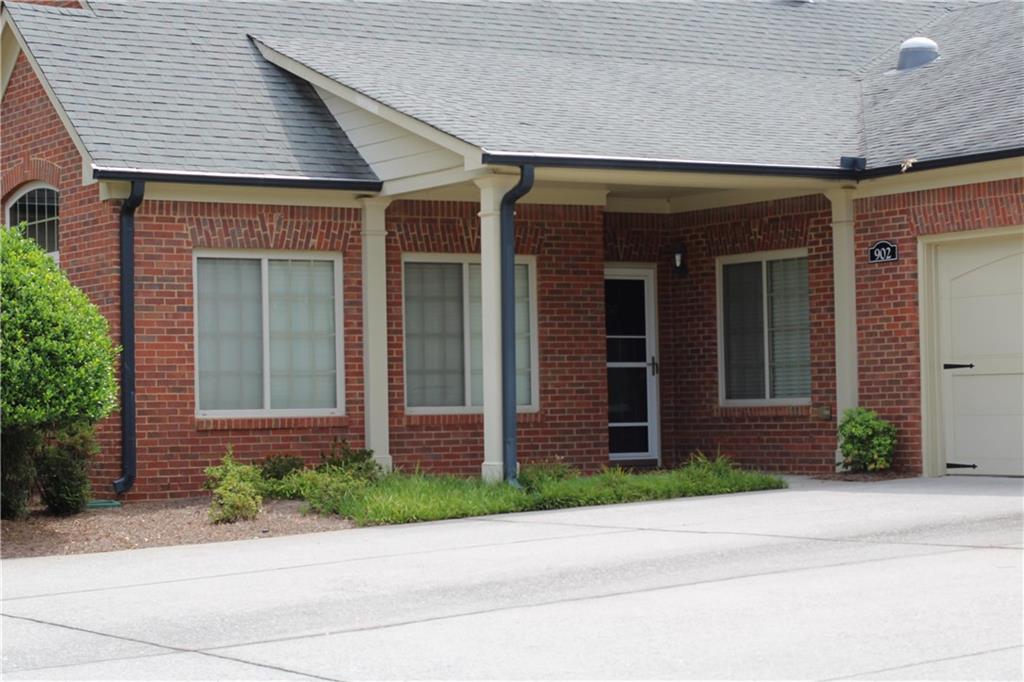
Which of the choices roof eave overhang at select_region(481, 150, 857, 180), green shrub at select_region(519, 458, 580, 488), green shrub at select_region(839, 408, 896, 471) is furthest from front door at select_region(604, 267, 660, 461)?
roof eave overhang at select_region(481, 150, 857, 180)

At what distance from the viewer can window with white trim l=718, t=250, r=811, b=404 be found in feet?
56.0

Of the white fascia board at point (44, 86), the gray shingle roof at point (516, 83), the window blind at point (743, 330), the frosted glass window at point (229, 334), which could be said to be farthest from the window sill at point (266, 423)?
the window blind at point (743, 330)

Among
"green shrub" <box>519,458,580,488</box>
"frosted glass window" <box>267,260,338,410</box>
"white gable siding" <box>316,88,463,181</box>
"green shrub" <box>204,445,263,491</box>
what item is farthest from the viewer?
"frosted glass window" <box>267,260,338,410</box>

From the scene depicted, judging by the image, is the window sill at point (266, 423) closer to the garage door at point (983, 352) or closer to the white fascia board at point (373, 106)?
the white fascia board at point (373, 106)

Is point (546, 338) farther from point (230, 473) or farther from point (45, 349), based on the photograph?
point (45, 349)

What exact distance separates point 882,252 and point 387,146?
16.6 feet

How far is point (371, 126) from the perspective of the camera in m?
15.9

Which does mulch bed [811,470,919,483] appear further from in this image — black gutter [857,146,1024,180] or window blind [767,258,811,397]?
black gutter [857,146,1024,180]

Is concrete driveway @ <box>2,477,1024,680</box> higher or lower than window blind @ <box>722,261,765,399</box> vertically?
lower

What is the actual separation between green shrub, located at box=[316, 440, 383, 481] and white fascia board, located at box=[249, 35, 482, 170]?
9.92 ft

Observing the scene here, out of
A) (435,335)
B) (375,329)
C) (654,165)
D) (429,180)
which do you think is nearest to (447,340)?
(435,335)

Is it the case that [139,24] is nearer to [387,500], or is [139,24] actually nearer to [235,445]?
[235,445]

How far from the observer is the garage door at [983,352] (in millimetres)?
14914

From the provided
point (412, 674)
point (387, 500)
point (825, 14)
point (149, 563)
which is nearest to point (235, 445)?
point (387, 500)
